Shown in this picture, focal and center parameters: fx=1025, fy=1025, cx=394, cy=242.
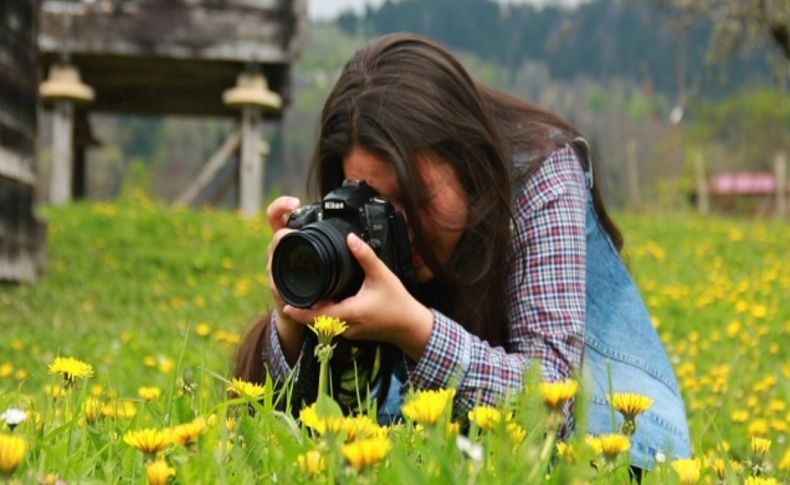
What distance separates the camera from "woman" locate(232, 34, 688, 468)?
1.79 m

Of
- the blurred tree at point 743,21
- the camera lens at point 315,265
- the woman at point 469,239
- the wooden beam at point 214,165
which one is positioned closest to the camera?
the camera lens at point 315,265

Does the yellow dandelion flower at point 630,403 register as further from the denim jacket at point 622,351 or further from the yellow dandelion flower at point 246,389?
the denim jacket at point 622,351

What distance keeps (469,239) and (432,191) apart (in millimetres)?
133

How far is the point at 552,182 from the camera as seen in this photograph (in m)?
2.03

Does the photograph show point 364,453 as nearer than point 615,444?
Yes

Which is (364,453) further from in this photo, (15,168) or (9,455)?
(15,168)

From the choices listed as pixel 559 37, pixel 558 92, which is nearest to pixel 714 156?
pixel 559 37

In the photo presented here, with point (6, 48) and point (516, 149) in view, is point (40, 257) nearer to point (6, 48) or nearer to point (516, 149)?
point (6, 48)

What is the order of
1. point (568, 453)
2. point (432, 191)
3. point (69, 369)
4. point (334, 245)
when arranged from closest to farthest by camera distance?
point (568, 453) → point (69, 369) → point (334, 245) → point (432, 191)

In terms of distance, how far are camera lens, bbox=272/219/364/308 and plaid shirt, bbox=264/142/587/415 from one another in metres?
0.18

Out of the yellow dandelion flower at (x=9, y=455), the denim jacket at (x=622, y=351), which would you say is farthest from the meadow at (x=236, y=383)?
the denim jacket at (x=622, y=351)

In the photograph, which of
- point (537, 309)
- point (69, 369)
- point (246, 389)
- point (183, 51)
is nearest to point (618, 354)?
point (537, 309)

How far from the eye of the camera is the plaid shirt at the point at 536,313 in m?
1.67

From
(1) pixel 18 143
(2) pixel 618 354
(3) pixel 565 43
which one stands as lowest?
(3) pixel 565 43
